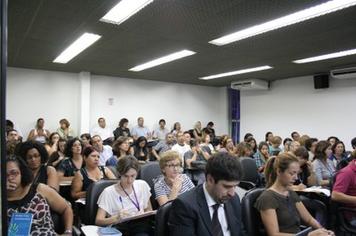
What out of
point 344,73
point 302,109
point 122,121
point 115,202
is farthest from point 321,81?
point 115,202

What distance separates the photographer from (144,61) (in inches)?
269

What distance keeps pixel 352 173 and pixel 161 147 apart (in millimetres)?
4759

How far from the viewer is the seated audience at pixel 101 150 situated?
504 centimetres

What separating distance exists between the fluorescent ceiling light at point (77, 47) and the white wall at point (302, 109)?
629 centimetres

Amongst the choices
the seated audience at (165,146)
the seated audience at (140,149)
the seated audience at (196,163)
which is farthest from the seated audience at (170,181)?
the seated audience at (165,146)

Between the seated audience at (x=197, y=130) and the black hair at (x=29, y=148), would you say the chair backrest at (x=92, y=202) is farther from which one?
the seated audience at (x=197, y=130)

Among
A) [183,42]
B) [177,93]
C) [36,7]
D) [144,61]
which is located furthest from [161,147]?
[36,7]

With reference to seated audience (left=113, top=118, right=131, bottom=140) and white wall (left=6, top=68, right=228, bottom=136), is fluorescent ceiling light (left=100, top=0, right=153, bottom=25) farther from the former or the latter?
seated audience (left=113, top=118, right=131, bottom=140)

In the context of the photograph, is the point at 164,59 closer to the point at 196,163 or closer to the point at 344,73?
the point at 196,163

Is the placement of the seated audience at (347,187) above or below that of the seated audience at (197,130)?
below

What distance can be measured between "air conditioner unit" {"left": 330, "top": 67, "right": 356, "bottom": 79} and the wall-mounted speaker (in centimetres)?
51

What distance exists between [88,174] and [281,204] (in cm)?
207

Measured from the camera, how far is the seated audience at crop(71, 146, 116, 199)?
3.15 metres

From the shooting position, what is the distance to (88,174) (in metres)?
3.32
